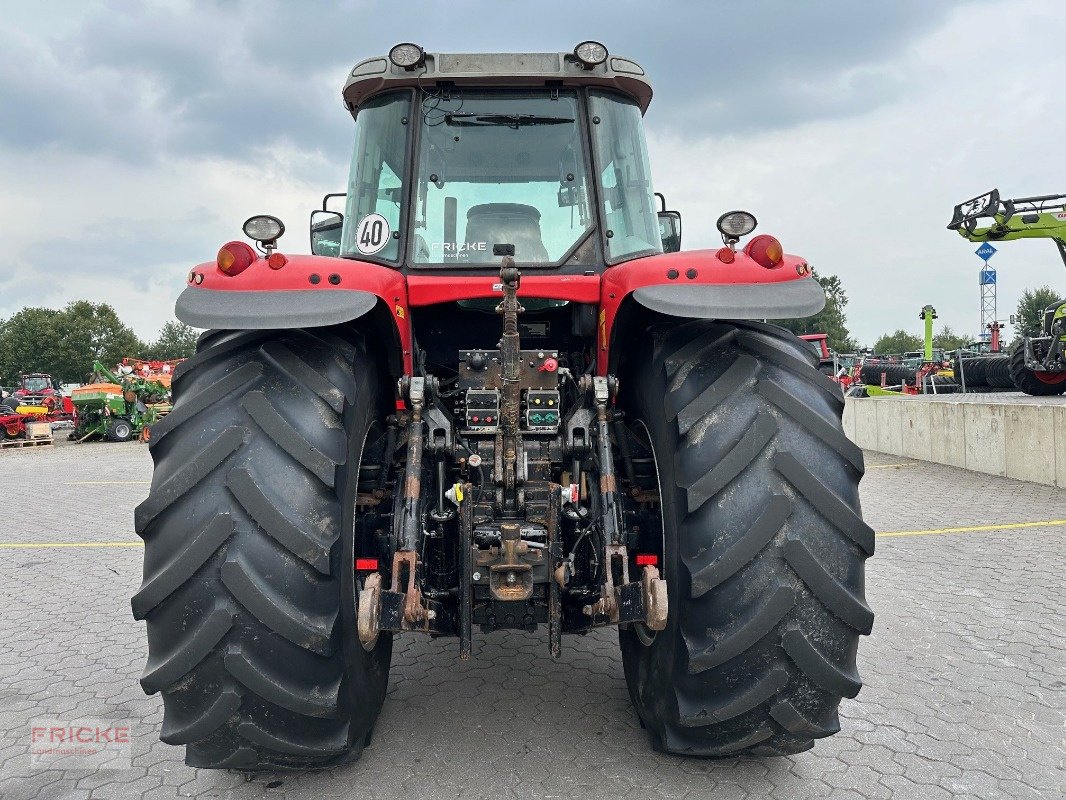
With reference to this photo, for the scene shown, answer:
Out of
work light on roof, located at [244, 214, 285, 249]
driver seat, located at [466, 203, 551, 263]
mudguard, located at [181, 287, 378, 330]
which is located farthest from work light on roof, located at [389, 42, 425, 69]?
mudguard, located at [181, 287, 378, 330]

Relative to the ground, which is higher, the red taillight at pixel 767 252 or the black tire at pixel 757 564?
the red taillight at pixel 767 252

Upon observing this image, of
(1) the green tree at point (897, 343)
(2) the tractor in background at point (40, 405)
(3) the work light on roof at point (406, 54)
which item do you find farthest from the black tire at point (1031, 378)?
(1) the green tree at point (897, 343)

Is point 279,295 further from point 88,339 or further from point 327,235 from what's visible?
point 88,339

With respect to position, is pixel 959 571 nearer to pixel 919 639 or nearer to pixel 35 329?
pixel 919 639

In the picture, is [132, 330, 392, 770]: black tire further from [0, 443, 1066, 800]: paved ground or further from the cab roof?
the cab roof

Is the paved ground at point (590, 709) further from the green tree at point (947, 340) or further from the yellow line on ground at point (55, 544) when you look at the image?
the green tree at point (947, 340)

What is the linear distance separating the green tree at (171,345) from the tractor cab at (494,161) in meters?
107

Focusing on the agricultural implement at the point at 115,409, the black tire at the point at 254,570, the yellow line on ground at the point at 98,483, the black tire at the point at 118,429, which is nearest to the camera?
the black tire at the point at 254,570

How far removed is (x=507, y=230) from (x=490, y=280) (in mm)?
336

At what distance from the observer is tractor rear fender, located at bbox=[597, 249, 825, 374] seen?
2.60 m

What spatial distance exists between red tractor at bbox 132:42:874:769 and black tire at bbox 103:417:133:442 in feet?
75.6

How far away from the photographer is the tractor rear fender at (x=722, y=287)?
2596mm

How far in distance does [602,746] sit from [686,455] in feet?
4.49

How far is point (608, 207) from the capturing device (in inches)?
139
